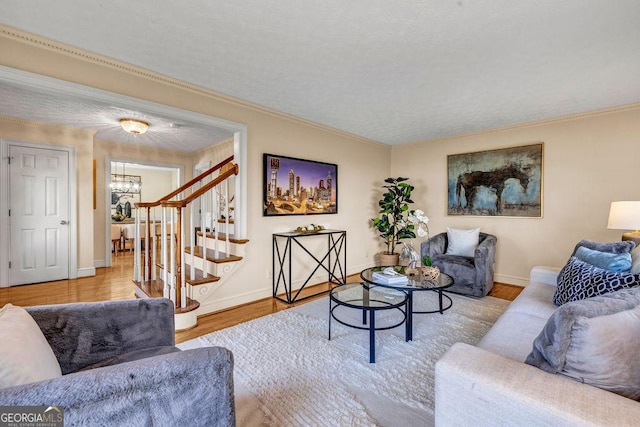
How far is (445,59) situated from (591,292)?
1977mm

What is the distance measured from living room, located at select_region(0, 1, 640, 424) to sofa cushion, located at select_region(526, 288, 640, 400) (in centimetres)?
262

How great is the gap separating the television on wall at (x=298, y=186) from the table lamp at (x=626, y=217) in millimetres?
3212

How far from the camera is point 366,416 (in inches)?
61.6

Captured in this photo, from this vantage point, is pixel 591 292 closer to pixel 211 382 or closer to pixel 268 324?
pixel 211 382

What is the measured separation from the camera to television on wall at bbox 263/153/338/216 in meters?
3.64

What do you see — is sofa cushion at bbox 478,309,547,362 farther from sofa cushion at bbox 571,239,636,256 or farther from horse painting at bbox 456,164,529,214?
horse painting at bbox 456,164,529,214

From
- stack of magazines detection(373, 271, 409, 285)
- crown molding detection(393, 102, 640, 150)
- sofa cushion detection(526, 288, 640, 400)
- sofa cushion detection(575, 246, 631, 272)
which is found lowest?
stack of magazines detection(373, 271, 409, 285)

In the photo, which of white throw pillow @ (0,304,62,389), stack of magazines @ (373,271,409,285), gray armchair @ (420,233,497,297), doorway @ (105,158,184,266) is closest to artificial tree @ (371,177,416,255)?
gray armchair @ (420,233,497,297)

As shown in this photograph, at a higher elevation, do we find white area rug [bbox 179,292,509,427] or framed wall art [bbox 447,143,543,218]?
framed wall art [bbox 447,143,543,218]

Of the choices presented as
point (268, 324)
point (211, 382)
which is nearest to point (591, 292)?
point (211, 382)

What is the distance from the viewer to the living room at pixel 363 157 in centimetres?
252

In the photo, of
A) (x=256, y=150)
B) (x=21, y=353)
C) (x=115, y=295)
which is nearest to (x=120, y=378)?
(x=21, y=353)

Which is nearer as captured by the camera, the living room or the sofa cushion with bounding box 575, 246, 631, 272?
the sofa cushion with bounding box 575, 246, 631, 272

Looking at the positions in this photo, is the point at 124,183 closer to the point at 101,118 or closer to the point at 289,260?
the point at 101,118
